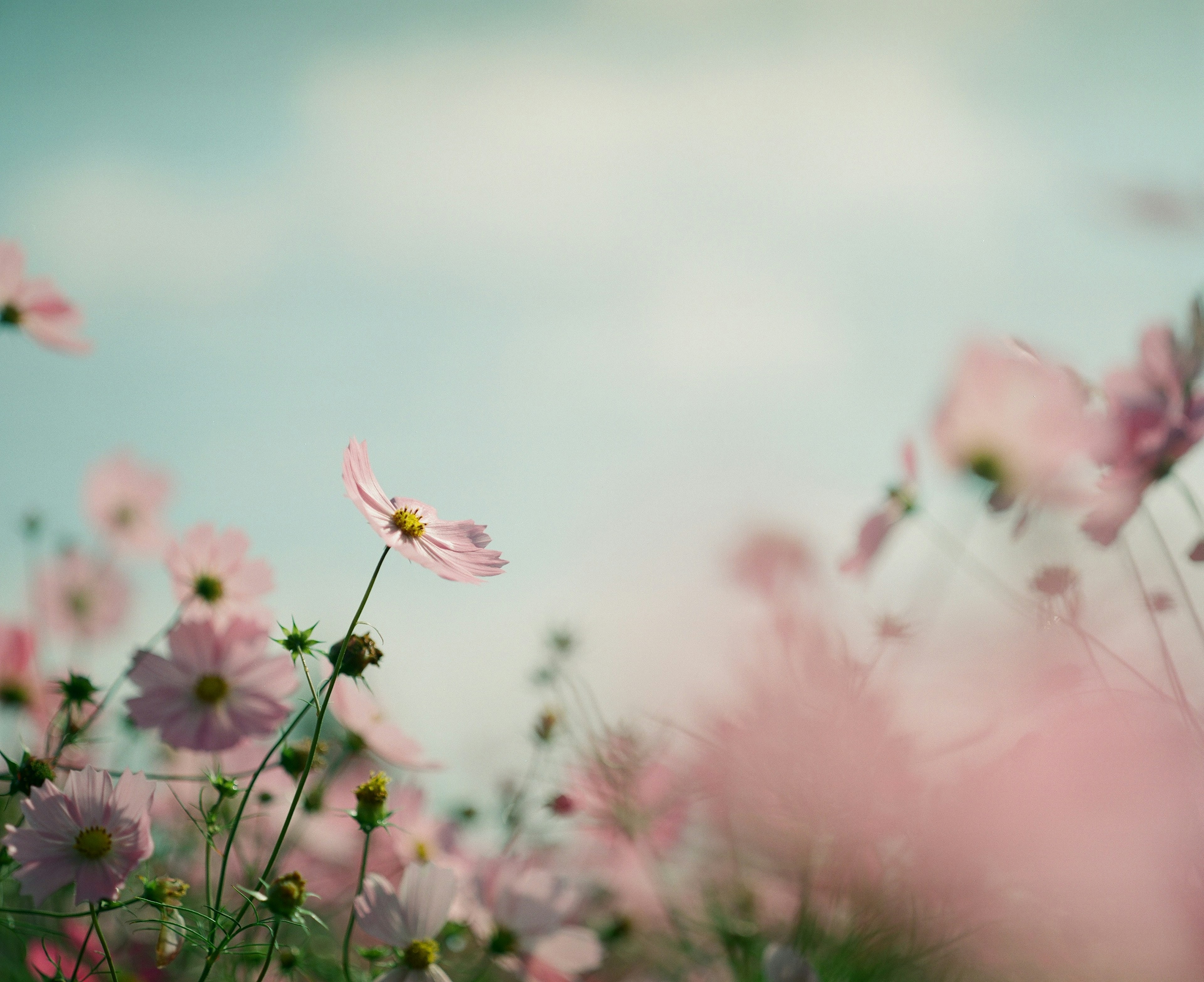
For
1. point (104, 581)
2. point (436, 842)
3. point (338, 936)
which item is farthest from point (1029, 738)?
point (104, 581)

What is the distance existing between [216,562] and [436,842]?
0.93ft

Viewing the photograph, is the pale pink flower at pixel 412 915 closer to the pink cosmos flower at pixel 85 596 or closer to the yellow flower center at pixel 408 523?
the yellow flower center at pixel 408 523

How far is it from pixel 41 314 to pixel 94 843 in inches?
16.9

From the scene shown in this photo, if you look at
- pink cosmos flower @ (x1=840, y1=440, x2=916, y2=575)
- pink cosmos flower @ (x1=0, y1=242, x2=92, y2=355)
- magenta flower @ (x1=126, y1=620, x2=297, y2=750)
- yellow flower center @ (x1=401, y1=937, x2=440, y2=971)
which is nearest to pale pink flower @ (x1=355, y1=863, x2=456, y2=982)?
yellow flower center @ (x1=401, y1=937, x2=440, y2=971)

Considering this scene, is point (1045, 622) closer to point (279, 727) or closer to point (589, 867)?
point (279, 727)

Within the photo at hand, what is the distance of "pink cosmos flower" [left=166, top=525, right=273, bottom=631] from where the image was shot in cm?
52

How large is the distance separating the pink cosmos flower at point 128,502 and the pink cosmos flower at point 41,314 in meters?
0.20

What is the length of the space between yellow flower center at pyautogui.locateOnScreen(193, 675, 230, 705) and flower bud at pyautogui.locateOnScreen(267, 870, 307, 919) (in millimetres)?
106

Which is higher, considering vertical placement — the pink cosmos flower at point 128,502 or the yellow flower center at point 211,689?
the pink cosmos flower at point 128,502

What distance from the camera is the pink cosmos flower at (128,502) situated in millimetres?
776

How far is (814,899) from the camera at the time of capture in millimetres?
549

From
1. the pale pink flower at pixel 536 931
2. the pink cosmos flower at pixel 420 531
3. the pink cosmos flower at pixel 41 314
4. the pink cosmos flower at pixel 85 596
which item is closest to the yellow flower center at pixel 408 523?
the pink cosmos flower at pixel 420 531

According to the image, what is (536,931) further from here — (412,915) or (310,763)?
(310,763)

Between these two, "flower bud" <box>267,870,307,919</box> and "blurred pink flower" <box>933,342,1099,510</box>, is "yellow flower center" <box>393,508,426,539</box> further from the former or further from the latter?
"blurred pink flower" <box>933,342,1099,510</box>
